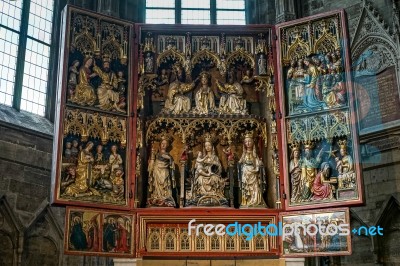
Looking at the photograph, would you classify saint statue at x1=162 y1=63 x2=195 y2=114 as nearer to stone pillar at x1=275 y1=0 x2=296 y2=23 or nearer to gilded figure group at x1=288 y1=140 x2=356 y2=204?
gilded figure group at x1=288 y1=140 x2=356 y2=204

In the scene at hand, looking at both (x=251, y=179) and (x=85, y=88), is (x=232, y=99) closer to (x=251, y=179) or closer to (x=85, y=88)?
(x=251, y=179)

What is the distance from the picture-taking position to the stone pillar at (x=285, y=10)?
15125mm

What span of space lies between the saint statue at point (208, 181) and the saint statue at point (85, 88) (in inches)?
81.7

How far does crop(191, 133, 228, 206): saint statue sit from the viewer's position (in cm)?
1038

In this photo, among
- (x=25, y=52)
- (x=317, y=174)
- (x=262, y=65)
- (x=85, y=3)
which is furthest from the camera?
(x=85, y=3)

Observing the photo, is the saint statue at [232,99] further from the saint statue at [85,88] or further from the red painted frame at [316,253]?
the saint statue at [85,88]

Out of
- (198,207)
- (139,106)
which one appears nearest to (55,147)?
(139,106)

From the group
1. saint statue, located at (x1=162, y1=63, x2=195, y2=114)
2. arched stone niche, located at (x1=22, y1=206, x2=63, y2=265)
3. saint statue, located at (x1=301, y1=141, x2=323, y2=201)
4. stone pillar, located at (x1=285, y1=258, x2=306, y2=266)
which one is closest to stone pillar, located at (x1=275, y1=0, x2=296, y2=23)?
saint statue, located at (x1=162, y1=63, x2=195, y2=114)

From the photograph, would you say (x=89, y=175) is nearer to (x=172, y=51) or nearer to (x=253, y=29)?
(x=172, y=51)

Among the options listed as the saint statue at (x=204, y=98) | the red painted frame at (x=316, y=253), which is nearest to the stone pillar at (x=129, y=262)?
the red painted frame at (x=316, y=253)

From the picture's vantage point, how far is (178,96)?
11.1 m

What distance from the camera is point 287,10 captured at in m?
15.2

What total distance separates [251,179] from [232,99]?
4.94 feet

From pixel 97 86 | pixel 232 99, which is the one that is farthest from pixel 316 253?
pixel 97 86
